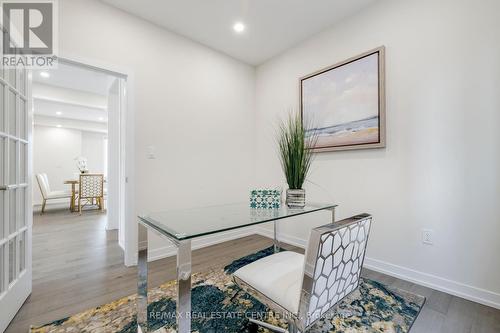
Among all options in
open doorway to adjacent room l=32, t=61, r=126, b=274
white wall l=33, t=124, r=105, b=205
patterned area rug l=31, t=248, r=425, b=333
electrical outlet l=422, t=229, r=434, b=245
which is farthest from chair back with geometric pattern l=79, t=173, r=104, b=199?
electrical outlet l=422, t=229, r=434, b=245

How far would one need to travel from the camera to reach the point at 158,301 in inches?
63.6

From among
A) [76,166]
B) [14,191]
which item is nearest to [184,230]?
[14,191]

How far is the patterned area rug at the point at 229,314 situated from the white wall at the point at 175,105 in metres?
0.96

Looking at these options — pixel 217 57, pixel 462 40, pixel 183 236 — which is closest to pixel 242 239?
pixel 183 236

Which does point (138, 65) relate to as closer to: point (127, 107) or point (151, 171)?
point (127, 107)

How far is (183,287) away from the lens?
84 centimetres

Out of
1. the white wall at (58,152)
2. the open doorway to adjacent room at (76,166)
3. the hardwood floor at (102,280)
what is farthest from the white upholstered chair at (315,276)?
the white wall at (58,152)

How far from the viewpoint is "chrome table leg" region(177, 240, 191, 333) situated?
82cm

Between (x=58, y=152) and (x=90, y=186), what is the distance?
106 inches

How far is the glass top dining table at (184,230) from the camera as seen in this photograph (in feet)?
2.74

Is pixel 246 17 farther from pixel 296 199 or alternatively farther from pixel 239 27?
pixel 296 199

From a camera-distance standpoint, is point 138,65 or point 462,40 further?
point 138,65

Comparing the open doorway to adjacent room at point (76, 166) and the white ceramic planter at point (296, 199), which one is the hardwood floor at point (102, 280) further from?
the white ceramic planter at point (296, 199)

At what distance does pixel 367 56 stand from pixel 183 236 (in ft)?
7.89
